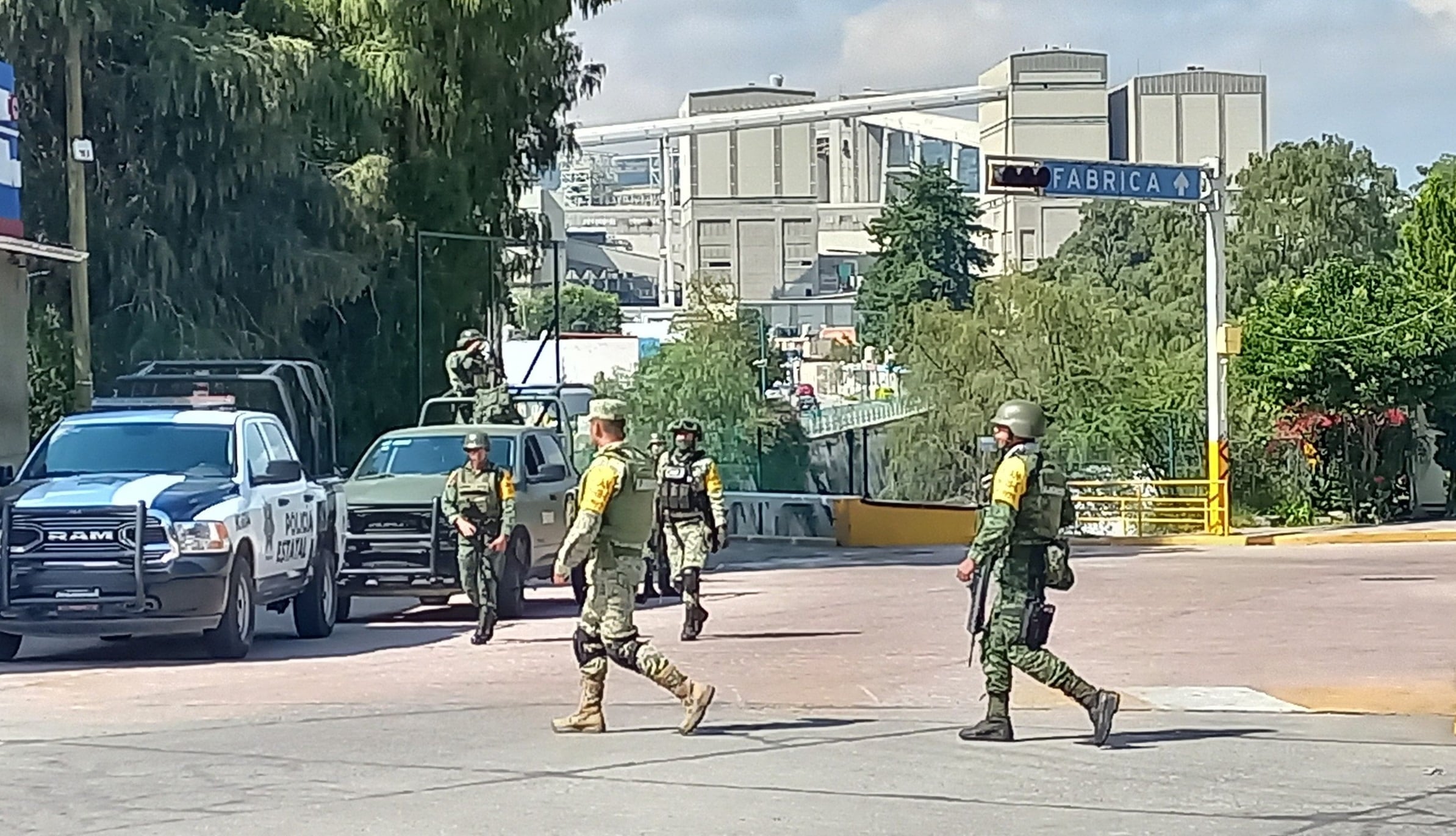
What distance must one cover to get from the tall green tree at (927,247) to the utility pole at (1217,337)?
2085 inches

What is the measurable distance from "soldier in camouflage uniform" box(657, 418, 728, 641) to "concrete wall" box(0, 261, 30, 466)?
31.6ft

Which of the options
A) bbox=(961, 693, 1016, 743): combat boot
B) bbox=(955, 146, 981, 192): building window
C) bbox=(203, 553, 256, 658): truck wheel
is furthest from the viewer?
bbox=(955, 146, 981, 192): building window

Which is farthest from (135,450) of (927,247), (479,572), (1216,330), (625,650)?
(927,247)

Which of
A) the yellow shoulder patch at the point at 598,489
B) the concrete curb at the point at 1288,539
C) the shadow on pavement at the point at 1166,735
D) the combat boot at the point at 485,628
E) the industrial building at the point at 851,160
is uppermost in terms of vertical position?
the industrial building at the point at 851,160

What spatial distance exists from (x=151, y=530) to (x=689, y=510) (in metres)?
4.39

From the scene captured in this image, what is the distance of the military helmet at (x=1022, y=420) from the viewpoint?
10656 mm

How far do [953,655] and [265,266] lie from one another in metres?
16.2

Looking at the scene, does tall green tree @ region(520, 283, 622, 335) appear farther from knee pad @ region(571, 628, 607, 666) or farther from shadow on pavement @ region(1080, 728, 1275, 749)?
knee pad @ region(571, 628, 607, 666)

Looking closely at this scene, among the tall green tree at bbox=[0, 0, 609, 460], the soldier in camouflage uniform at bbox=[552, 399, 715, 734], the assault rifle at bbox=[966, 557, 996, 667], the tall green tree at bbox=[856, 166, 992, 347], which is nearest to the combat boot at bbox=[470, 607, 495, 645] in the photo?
the soldier in camouflage uniform at bbox=[552, 399, 715, 734]

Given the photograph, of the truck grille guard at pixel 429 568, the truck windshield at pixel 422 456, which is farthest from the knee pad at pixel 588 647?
the truck windshield at pixel 422 456

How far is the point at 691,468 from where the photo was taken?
1731 centimetres

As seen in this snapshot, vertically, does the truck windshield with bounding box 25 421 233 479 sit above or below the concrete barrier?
above

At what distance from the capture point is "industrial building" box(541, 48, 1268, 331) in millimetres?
116250

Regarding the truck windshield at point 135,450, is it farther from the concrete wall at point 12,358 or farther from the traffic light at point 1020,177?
the traffic light at point 1020,177
